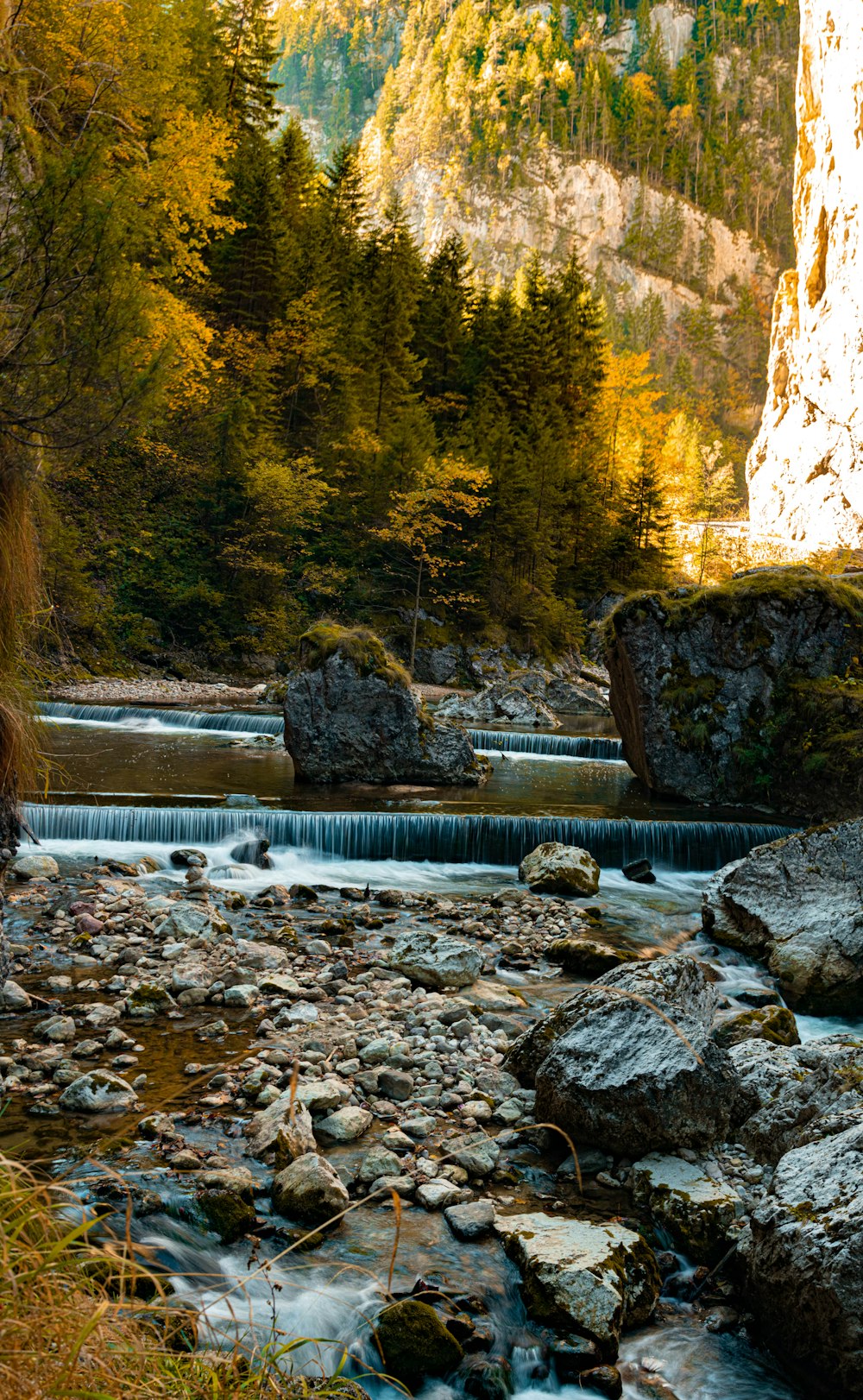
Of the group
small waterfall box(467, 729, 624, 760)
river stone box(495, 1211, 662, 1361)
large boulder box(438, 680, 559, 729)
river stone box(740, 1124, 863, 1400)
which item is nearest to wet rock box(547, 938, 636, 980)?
river stone box(495, 1211, 662, 1361)

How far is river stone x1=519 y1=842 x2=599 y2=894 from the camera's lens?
9.20 metres

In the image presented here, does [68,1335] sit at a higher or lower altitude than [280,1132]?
higher

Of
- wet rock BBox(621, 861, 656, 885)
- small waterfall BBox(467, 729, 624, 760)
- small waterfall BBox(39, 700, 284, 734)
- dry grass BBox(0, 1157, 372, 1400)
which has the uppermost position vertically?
dry grass BBox(0, 1157, 372, 1400)

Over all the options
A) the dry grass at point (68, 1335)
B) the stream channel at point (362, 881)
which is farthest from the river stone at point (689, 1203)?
the dry grass at point (68, 1335)

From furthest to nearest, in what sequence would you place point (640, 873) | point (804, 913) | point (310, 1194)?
point (640, 873) → point (804, 913) → point (310, 1194)

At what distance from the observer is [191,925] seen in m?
6.82

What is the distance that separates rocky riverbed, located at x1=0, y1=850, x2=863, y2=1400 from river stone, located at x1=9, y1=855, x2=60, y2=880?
1536 mm

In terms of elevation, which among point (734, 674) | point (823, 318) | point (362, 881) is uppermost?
point (823, 318)

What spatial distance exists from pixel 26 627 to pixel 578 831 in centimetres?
711

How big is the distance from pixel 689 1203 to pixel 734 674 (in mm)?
10556

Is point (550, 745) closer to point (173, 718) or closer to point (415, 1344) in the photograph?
point (173, 718)

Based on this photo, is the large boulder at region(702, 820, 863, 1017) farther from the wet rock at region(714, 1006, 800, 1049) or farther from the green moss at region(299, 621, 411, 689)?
the green moss at region(299, 621, 411, 689)

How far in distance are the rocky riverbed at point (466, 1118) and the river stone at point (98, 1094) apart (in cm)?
1

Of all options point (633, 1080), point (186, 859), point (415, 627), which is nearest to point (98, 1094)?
point (633, 1080)
